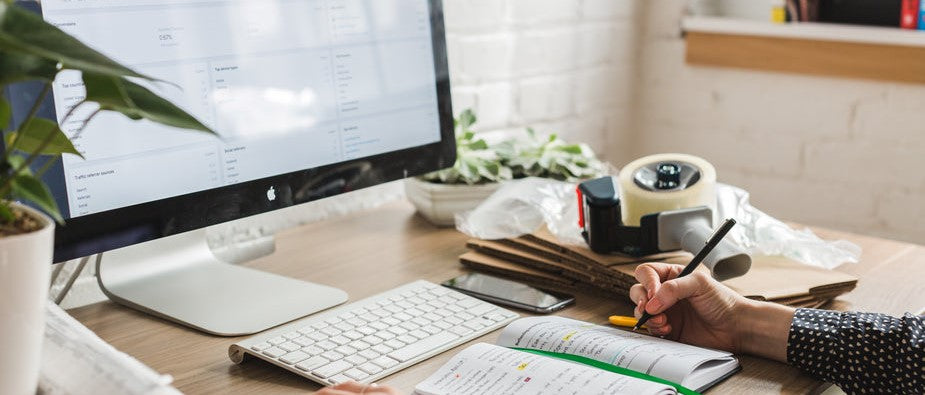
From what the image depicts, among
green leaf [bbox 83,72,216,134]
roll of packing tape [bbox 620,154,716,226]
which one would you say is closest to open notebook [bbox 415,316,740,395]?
roll of packing tape [bbox 620,154,716,226]

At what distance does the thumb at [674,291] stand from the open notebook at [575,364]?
0.11 feet

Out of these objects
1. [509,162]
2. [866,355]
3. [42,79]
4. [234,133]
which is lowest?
[866,355]

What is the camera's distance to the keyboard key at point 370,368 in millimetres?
888

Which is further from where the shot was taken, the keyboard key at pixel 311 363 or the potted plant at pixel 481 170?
the potted plant at pixel 481 170

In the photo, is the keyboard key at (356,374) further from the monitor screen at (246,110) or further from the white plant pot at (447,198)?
the white plant pot at (447,198)

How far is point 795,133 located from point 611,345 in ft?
3.71

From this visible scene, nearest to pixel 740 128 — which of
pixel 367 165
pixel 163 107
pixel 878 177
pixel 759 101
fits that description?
pixel 759 101

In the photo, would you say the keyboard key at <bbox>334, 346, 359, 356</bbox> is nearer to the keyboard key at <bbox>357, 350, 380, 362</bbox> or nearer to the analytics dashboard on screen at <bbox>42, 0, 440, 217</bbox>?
the keyboard key at <bbox>357, 350, 380, 362</bbox>

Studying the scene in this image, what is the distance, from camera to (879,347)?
37.5 inches

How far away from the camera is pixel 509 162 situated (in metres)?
1.43

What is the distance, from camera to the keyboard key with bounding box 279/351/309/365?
90cm

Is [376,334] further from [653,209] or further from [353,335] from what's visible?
[653,209]

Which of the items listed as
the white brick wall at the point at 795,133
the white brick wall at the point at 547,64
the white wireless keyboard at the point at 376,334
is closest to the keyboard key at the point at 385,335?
the white wireless keyboard at the point at 376,334

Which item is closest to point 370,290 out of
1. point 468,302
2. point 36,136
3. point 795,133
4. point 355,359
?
point 468,302
